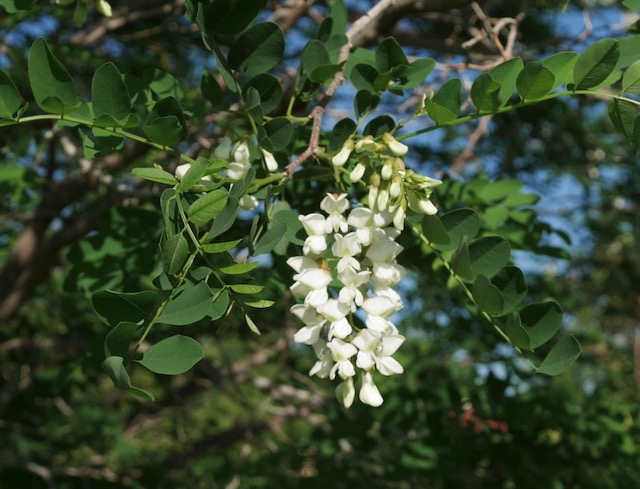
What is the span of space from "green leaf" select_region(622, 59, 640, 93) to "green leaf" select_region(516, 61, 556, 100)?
8 centimetres

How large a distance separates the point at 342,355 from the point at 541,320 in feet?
0.87

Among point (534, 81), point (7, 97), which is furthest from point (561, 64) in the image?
point (7, 97)

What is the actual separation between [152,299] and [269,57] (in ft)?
1.34

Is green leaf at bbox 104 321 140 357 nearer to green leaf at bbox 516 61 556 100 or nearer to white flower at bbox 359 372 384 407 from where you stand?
white flower at bbox 359 372 384 407

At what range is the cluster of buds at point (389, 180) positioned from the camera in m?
0.83

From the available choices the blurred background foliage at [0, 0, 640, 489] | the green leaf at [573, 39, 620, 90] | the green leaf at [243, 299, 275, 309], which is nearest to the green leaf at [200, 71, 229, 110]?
the blurred background foliage at [0, 0, 640, 489]

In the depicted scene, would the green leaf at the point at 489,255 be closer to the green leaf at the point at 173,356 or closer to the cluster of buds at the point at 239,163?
the cluster of buds at the point at 239,163

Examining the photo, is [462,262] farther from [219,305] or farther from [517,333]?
[219,305]

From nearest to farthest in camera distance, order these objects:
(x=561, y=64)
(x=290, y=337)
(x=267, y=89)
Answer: (x=561, y=64) < (x=267, y=89) < (x=290, y=337)

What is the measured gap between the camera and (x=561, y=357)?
0.86 meters

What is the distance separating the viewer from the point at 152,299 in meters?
0.79

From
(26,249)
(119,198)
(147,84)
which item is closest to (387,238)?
(147,84)

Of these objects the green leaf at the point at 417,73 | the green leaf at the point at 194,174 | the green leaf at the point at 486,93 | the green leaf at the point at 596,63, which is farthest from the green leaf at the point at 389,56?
the green leaf at the point at 194,174

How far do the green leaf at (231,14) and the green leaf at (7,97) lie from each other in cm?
26
